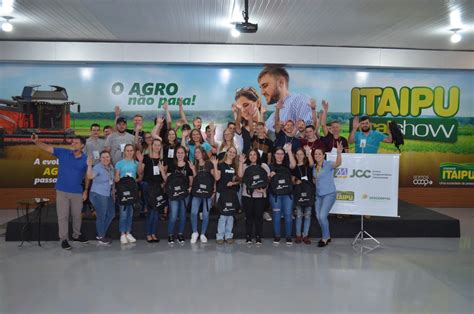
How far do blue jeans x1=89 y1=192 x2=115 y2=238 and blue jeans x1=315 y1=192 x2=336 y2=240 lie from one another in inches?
121

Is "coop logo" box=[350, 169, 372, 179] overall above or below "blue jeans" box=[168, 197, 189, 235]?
above

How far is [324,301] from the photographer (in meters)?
4.14

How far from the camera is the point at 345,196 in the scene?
6523 mm

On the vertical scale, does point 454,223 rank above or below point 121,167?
below

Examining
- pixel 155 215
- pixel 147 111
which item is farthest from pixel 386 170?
pixel 147 111

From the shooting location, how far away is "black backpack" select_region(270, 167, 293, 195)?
20.5ft

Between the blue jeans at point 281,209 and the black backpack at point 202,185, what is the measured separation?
3.04 ft

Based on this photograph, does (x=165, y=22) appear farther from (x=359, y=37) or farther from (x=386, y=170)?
(x=386, y=170)

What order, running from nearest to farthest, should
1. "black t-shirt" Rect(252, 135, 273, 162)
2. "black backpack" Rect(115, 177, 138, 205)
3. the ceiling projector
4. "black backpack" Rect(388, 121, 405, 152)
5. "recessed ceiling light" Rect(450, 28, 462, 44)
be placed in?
1. "black backpack" Rect(115, 177, 138, 205)
2. the ceiling projector
3. "black t-shirt" Rect(252, 135, 273, 162)
4. "recessed ceiling light" Rect(450, 28, 462, 44)
5. "black backpack" Rect(388, 121, 405, 152)

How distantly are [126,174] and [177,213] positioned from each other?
0.95 meters

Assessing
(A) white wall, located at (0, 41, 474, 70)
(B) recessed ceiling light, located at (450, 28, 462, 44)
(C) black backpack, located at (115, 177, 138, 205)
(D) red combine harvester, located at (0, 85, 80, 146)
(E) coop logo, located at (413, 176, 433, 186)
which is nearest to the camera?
(C) black backpack, located at (115, 177, 138, 205)

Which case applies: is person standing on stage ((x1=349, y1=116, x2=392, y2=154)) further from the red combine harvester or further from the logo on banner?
the red combine harvester

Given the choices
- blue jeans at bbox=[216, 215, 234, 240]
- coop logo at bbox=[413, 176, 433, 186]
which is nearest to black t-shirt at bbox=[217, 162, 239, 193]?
blue jeans at bbox=[216, 215, 234, 240]

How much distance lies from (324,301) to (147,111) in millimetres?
6488
